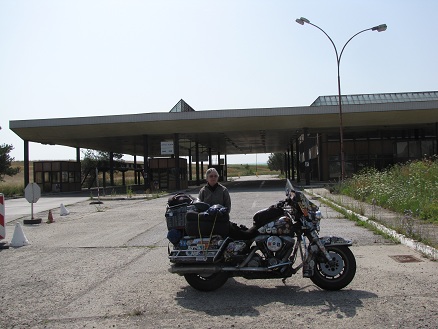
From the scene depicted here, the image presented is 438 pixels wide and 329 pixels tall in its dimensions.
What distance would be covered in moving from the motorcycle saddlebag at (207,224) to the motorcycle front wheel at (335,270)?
1319mm

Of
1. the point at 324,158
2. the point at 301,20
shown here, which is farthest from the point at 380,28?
the point at 324,158

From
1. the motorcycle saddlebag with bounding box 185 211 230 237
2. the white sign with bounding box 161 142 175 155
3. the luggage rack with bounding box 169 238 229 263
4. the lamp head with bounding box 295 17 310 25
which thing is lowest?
the luggage rack with bounding box 169 238 229 263

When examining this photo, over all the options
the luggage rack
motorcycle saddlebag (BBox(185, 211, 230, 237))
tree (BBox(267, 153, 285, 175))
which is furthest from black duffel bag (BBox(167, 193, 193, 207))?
tree (BBox(267, 153, 285, 175))

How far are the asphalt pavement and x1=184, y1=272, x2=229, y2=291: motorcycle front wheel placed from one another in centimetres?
10

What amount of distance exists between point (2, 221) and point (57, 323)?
6.96m

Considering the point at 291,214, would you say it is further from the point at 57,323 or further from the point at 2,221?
the point at 2,221

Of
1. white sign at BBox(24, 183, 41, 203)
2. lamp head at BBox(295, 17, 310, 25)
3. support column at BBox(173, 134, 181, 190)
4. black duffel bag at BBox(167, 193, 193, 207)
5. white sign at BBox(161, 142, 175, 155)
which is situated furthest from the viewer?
support column at BBox(173, 134, 181, 190)

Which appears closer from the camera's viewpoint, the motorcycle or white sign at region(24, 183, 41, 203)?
the motorcycle

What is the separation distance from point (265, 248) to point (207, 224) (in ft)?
2.75

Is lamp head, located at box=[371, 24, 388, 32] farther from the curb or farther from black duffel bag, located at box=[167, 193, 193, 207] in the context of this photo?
black duffel bag, located at box=[167, 193, 193, 207]

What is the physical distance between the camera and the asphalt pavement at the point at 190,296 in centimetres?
497

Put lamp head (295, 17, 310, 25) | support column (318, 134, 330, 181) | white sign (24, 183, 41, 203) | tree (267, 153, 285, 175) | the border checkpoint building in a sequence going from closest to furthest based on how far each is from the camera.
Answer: white sign (24, 183, 41, 203) → lamp head (295, 17, 310, 25) → the border checkpoint building → support column (318, 134, 330, 181) → tree (267, 153, 285, 175)

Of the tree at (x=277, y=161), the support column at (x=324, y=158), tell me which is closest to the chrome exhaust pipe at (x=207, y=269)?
the support column at (x=324, y=158)

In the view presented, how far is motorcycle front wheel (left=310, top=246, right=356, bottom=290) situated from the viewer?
593cm
